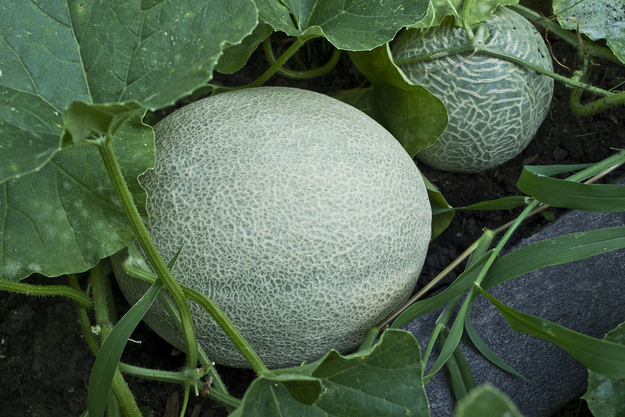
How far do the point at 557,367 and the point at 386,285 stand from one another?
1.53 feet

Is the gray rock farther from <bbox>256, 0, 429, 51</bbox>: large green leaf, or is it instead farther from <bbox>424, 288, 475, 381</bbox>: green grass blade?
<bbox>256, 0, 429, 51</bbox>: large green leaf

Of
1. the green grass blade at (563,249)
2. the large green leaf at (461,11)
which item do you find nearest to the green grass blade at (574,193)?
the green grass blade at (563,249)

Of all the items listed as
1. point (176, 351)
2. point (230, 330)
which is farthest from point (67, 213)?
point (176, 351)

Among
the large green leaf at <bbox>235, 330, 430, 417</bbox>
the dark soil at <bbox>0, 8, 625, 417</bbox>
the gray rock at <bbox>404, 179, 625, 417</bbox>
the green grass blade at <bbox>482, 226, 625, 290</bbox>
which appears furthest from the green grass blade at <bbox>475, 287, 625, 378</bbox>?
the dark soil at <bbox>0, 8, 625, 417</bbox>

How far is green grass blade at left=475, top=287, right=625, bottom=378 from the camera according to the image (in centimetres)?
95

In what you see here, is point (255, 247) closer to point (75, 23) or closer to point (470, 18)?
point (75, 23)

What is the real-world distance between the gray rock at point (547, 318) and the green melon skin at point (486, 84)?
0.36 m

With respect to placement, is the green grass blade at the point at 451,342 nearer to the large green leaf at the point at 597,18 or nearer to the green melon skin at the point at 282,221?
the green melon skin at the point at 282,221

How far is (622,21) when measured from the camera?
136 cm

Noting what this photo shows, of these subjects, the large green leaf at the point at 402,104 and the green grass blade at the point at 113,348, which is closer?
the green grass blade at the point at 113,348

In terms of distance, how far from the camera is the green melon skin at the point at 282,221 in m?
1.03

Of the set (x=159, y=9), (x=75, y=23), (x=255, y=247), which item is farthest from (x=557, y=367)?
(x=75, y=23)

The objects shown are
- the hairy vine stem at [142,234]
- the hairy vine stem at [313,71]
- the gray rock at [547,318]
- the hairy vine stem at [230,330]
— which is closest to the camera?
the hairy vine stem at [142,234]

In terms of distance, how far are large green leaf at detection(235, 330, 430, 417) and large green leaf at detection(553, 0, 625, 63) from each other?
38.8 inches
